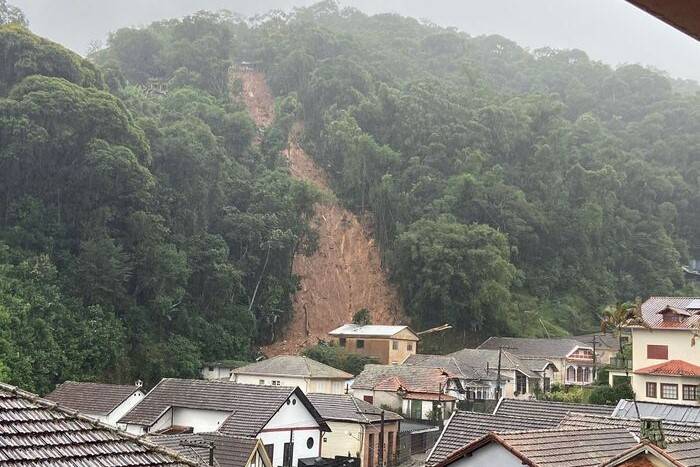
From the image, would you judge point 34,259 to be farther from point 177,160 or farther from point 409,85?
point 409,85

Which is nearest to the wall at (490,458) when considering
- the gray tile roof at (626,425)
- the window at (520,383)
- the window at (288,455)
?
the gray tile roof at (626,425)

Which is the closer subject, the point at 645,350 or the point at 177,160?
the point at 645,350

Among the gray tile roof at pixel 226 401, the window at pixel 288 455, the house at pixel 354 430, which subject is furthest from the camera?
the house at pixel 354 430

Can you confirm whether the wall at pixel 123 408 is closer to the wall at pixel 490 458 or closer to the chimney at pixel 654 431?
the wall at pixel 490 458

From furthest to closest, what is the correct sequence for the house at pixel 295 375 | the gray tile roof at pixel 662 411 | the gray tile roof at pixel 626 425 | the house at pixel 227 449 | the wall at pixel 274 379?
1. the house at pixel 295 375
2. the wall at pixel 274 379
3. the house at pixel 227 449
4. the gray tile roof at pixel 662 411
5. the gray tile roof at pixel 626 425

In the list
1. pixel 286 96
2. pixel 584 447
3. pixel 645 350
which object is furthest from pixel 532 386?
pixel 286 96

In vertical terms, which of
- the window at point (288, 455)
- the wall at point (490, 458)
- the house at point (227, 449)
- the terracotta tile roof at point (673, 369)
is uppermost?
the terracotta tile roof at point (673, 369)

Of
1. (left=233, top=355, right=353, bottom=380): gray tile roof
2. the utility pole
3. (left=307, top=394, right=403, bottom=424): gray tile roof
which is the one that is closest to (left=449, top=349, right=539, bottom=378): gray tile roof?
(left=233, top=355, right=353, bottom=380): gray tile roof
